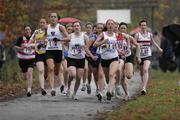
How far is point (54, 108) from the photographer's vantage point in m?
15.6

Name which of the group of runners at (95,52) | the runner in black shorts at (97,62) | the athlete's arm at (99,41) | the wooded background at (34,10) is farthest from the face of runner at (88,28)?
the wooded background at (34,10)

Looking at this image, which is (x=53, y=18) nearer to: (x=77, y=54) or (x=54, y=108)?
(x=77, y=54)

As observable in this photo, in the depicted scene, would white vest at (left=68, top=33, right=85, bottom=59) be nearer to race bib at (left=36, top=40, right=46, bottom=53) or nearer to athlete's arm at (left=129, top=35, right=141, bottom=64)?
race bib at (left=36, top=40, right=46, bottom=53)

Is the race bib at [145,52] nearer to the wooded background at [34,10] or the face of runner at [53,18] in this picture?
the face of runner at [53,18]

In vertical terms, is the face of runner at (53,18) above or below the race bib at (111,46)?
above

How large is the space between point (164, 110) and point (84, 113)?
1.63 meters

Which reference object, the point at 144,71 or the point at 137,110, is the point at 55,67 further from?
the point at 137,110

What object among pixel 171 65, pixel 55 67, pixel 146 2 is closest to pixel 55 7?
pixel 171 65

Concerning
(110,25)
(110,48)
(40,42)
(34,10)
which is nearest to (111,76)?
(110,48)

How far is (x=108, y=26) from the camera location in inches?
695

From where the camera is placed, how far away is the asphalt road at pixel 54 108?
14000 millimetres

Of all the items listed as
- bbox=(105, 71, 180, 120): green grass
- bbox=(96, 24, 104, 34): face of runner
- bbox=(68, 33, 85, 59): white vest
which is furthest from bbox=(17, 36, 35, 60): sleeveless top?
bbox=(105, 71, 180, 120): green grass

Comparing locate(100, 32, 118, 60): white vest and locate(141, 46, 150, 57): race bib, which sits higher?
locate(100, 32, 118, 60): white vest

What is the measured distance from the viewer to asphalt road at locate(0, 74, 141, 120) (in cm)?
1400
